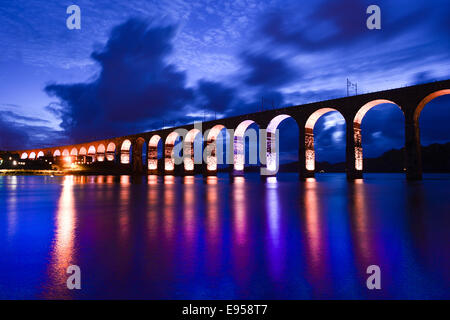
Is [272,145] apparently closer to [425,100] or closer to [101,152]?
[425,100]

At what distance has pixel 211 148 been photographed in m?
44.2

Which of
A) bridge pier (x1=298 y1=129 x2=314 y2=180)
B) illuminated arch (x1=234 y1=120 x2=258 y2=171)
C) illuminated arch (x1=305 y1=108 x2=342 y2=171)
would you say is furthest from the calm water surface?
illuminated arch (x1=234 y1=120 x2=258 y2=171)

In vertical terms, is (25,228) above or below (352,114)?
below

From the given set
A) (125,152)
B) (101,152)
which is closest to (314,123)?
(125,152)

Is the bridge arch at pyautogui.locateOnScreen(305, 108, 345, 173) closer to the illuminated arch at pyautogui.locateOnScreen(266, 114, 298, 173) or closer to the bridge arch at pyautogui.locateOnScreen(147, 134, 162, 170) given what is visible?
the illuminated arch at pyautogui.locateOnScreen(266, 114, 298, 173)

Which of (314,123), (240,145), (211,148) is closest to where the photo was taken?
(314,123)

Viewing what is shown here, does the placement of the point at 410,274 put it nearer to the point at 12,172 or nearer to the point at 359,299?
the point at 359,299

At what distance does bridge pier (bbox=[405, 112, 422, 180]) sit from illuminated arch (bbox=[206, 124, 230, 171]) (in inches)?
1009

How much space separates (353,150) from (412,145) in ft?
17.1

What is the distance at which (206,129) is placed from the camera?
43.8m

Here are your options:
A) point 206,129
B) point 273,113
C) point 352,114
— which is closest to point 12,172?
point 206,129

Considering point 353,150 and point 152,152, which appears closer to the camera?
point 353,150
